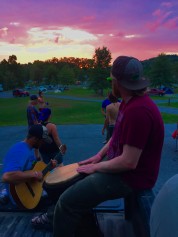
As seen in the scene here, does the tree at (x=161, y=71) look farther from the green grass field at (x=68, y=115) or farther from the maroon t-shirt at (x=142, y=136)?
the maroon t-shirt at (x=142, y=136)

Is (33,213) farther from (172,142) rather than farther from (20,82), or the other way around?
(20,82)

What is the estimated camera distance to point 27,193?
4.02 metres

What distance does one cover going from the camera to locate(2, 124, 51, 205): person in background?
3887 millimetres

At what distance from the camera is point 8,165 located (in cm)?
397

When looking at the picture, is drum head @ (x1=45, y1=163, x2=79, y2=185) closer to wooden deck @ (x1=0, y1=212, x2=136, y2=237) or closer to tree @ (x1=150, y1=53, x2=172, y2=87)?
wooden deck @ (x1=0, y1=212, x2=136, y2=237)

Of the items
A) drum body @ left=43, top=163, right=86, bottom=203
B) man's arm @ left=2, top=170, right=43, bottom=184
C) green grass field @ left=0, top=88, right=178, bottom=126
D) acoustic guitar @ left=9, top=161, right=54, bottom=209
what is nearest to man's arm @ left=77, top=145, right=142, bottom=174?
drum body @ left=43, top=163, right=86, bottom=203

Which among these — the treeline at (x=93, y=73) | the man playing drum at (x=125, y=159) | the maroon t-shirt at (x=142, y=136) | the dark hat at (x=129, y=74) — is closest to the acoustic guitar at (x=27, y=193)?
the man playing drum at (x=125, y=159)

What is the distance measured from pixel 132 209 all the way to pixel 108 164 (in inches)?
28.5

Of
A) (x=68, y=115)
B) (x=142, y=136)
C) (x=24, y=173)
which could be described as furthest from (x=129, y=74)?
(x=68, y=115)

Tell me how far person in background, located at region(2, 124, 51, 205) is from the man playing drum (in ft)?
4.76

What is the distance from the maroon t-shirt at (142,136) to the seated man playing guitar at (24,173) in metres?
1.73

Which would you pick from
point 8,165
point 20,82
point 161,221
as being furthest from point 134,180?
point 20,82

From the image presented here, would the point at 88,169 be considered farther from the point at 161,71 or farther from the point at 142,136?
the point at 161,71

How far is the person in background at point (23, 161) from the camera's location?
3887 millimetres
